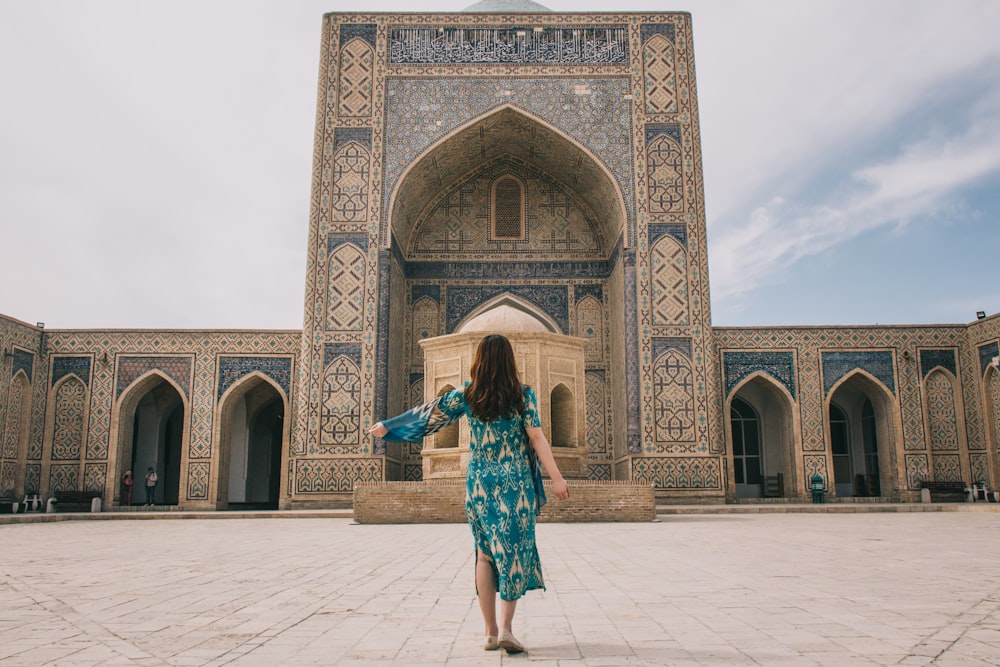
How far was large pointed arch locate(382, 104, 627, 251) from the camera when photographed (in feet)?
46.8

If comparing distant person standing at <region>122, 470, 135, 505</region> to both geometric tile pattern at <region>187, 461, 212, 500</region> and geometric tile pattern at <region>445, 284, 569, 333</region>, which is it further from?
geometric tile pattern at <region>445, 284, 569, 333</region>

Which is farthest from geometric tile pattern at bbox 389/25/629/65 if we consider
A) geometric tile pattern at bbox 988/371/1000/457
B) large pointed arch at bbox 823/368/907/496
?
geometric tile pattern at bbox 988/371/1000/457

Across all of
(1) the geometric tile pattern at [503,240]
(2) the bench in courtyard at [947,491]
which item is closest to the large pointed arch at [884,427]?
(2) the bench in courtyard at [947,491]

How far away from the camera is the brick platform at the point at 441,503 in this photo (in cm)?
936

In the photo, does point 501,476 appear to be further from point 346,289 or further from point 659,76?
point 659,76

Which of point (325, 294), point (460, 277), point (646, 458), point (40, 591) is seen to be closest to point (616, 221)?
point (460, 277)

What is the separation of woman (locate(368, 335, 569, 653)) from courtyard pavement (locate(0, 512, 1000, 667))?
0.20 m

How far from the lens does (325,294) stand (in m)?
13.6

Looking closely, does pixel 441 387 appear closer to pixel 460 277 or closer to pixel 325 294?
pixel 325 294

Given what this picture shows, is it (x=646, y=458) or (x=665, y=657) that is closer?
(x=665, y=657)

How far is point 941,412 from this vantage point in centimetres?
1466

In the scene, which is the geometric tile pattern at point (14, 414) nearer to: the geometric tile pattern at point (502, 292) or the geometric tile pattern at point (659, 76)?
the geometric tile pattern at point (502, 292)

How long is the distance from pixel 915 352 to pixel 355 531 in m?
10.9

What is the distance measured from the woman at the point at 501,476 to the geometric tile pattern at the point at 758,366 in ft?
40.7
